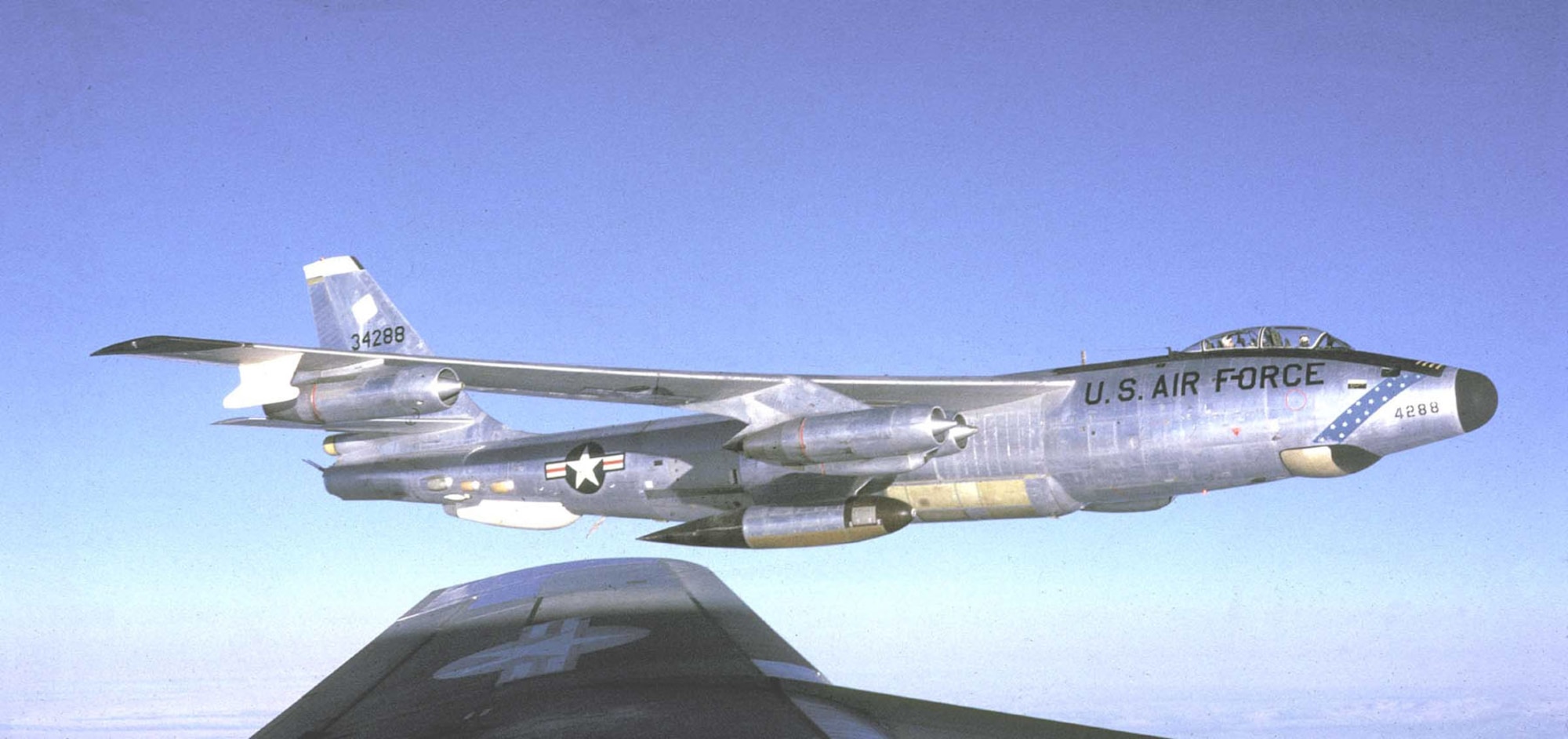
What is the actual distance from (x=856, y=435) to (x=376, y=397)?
7318mm

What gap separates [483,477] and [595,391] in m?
4.21

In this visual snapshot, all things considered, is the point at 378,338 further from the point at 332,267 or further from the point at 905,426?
the point at 905,426

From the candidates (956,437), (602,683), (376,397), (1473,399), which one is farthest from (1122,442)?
(602,683)

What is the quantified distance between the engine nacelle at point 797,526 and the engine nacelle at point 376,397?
406 centimetres

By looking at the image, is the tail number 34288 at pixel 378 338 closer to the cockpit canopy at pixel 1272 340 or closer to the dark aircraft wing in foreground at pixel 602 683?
the cockpit canopy at pixel 1272 340

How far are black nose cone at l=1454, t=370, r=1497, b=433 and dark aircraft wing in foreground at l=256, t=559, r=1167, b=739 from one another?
13.4 meters

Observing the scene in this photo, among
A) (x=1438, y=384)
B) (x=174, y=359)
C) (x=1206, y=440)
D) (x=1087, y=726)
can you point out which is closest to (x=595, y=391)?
(x=174, y=359)

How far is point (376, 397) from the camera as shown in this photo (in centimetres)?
1833

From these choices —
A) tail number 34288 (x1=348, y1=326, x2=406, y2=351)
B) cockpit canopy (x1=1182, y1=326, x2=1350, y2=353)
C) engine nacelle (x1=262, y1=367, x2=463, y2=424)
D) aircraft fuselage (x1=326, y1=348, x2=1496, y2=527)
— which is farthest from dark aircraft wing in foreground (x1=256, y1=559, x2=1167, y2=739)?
tail number 34288 (x1=348, y1=326, x2=406, y2=351)

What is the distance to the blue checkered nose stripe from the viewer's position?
16.6m

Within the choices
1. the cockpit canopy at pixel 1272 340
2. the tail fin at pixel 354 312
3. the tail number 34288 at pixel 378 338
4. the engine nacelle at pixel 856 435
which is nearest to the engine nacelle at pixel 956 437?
the engine nacelle at pixel 856 435

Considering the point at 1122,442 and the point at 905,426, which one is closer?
the point at 905,426

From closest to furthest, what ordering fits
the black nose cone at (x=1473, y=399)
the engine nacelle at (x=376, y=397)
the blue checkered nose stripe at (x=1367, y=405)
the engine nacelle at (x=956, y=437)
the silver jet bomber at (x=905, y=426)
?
the black nose cone at (x=1473, y=399)
the blue checkered nose stripe at (x=1367, y=405)
the silver jet bomber at (x=905, y=426)
the engine nacelle at (x=956, y=437)
the engine nacelle at (x=376, y=397)

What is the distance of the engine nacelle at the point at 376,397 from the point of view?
1784 cm
